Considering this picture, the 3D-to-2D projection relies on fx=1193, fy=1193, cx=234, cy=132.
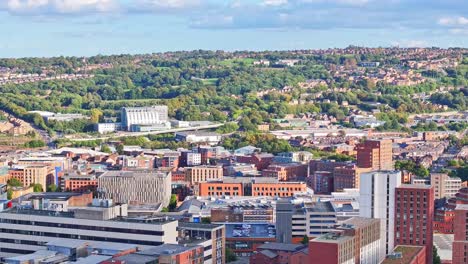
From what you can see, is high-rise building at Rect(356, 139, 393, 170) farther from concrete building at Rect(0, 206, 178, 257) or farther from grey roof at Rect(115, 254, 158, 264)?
grey roof at Rect(115, 254, 158, 264)

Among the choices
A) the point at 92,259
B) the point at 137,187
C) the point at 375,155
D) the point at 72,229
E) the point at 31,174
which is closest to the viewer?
the point at 92,259

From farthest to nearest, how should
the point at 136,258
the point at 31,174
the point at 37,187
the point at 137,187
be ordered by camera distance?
1. the point at 31,174
2. the point at 37,187
3. the point at 137,187
4. the point at 136,258

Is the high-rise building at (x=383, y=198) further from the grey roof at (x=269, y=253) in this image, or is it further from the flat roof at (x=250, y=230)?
the flat roof at (x=250, y=230)

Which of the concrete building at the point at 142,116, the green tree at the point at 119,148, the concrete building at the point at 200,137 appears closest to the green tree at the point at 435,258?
the green tree at the point at 119,148

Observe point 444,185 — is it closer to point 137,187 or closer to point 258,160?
point 137,187

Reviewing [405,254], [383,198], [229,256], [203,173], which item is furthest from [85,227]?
[203,173]

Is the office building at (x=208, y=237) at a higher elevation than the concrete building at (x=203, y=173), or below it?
higher

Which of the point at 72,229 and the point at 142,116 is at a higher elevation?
the point at 72,229
